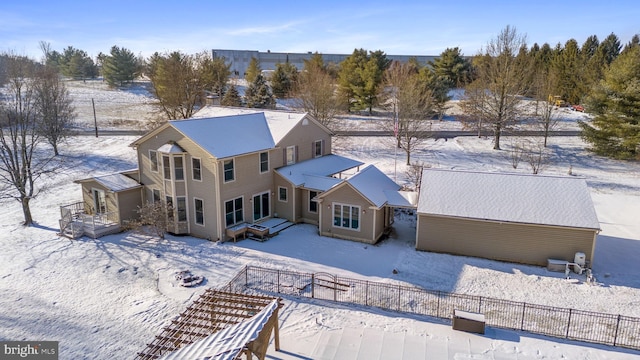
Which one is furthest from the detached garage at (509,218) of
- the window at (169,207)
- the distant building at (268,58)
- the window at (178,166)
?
the distant building at (268,58)

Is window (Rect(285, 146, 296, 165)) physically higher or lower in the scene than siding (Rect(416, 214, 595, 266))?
higher

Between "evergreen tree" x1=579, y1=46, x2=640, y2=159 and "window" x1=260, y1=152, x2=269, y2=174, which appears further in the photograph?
"evergreen tree" x1=579, y1=46, x2=640, y2=159

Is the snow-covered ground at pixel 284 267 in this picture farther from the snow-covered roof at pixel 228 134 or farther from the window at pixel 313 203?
the snow-covered roof at pixel 228 134

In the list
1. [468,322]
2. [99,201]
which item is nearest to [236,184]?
[99,201]

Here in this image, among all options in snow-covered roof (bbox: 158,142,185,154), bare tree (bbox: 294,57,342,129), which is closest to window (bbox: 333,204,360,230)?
snow-covered roof (bbox: 158,142,185,154)

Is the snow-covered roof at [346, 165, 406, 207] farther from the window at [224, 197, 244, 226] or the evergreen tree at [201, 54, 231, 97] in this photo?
the evergreen tree at [201, 54, 231, 97]

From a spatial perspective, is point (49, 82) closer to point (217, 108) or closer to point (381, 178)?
point (217, 108)
